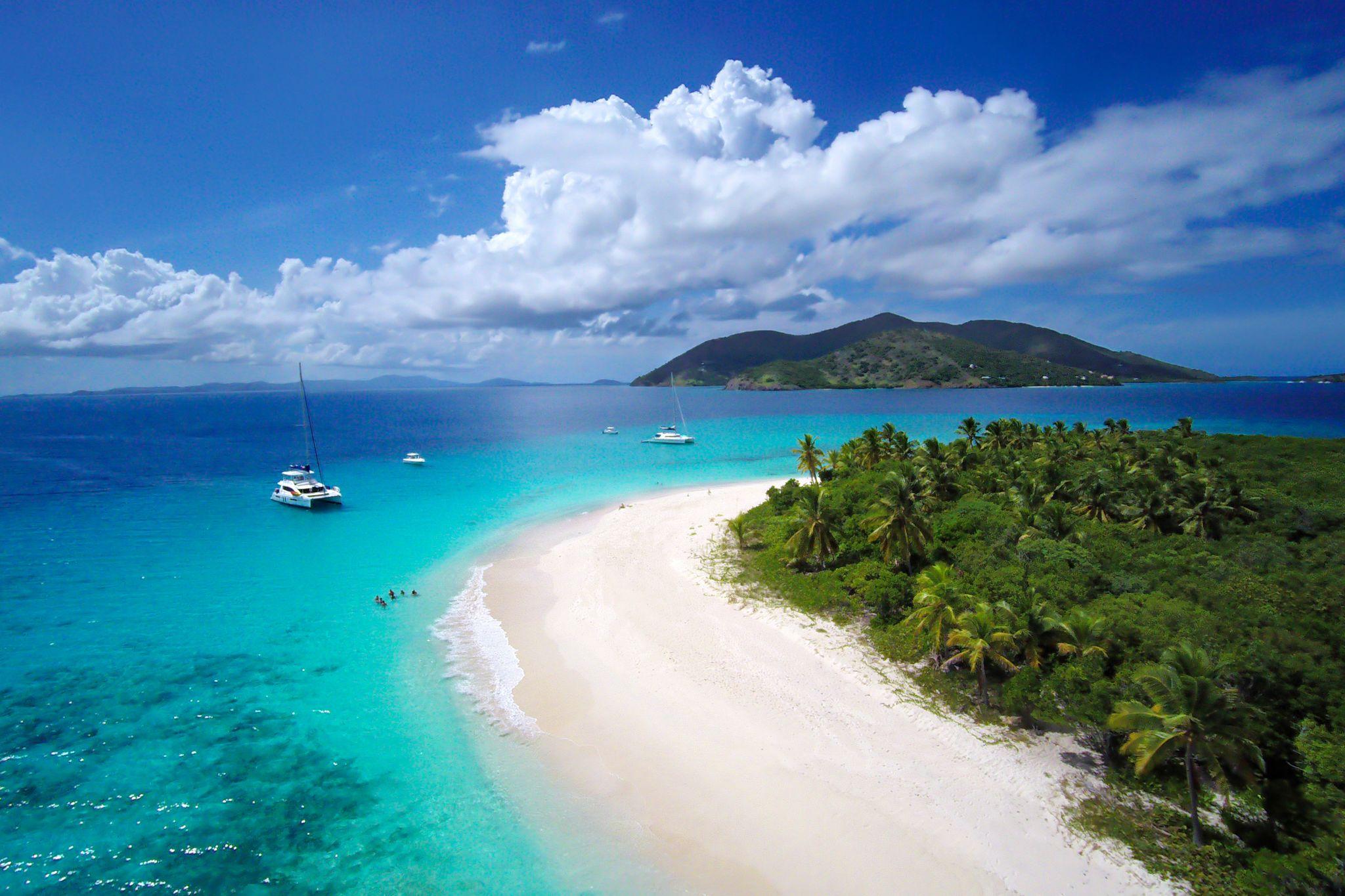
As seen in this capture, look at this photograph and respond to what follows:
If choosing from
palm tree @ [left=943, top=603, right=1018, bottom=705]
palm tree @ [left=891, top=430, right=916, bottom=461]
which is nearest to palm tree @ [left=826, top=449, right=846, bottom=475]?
palm tree @ [left=891, top=430, right=916, bottom=461]

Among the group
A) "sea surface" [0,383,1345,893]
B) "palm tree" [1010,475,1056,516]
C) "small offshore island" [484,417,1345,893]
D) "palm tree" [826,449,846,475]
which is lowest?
"sea surface" [0,383,1345,893]

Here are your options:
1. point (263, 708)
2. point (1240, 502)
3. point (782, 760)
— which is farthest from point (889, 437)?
point (263, 708)

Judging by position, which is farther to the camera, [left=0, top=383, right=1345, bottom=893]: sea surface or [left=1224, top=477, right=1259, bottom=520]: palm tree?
[left=1224, top=477, right=1259, bottom=520]: palm tree

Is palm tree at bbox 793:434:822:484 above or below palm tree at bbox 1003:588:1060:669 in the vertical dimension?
above

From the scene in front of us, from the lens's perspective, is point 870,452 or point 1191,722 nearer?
point 1191,722

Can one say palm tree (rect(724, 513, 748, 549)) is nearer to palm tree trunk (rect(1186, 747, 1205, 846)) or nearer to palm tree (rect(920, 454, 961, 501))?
palm tree (rect(920, 454, 961, 501))

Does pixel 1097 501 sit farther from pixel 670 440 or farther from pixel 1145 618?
pixel 670 440

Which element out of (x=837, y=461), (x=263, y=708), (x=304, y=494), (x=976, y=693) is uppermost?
(x=837, y=461)

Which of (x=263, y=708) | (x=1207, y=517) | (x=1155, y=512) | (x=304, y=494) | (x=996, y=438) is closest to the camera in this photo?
(x=263, y=708)
